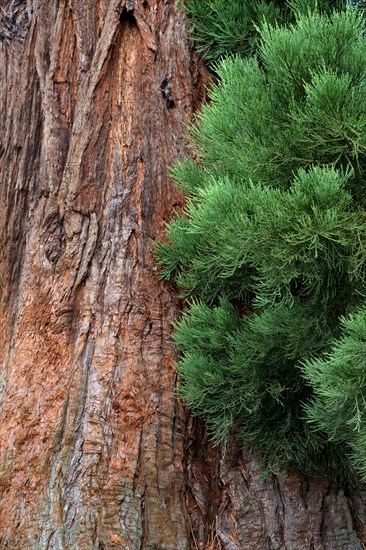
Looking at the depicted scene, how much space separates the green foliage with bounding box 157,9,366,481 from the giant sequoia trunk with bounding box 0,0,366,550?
15cm

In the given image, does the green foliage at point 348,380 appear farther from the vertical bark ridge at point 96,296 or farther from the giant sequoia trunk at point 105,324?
the vertical bark ridge at point 96,296

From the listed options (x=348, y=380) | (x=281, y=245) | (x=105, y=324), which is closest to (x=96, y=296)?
(x=105, y=324)

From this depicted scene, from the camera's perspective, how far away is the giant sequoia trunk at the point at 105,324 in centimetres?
262

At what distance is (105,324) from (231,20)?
4.83 ft

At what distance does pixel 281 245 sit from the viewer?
2318 mm

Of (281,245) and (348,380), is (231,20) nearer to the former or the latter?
(281,245)

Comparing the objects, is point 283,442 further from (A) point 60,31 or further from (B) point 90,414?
(A) point 60,31

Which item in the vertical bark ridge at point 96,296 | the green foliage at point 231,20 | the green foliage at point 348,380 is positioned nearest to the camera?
the green foliage at point 348,380

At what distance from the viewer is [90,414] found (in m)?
2.72

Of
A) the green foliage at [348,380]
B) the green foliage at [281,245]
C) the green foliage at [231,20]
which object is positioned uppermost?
the green foliage at [231,20]

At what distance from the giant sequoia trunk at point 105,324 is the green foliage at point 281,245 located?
5.9 inches

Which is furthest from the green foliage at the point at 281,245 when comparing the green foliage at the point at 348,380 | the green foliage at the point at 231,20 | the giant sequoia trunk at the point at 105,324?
the green foliage at the point at 231,20

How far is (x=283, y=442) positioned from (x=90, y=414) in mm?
722

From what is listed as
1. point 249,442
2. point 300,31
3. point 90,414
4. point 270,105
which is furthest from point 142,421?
point 300,31
